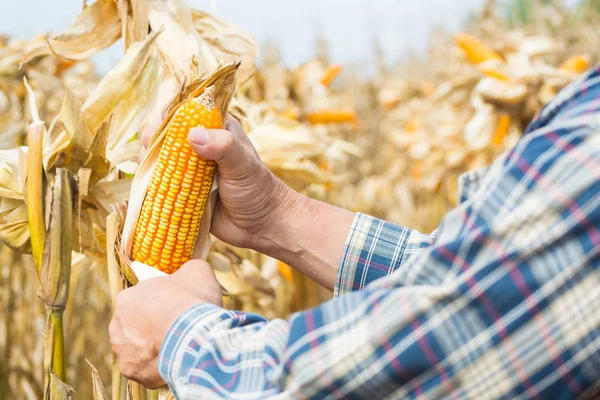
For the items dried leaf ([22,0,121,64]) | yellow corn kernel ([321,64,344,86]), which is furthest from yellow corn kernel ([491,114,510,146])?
dried leaf ([22,0,121,64])

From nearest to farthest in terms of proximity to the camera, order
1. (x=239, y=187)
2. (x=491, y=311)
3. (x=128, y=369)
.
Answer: (x=491, y=311)
(x=128, y=369)
(x=239, y=187)

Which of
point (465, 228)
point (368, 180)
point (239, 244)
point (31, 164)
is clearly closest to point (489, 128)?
point (368, 180)

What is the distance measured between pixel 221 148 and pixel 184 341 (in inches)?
19.5

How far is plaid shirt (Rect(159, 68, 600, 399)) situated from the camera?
89 cm

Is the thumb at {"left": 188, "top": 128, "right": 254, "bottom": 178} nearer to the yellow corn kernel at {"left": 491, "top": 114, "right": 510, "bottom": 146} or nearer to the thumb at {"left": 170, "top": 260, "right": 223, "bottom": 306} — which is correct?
the thumb at {"left": 170, "top": 260, "right": 223, "bottom": 306}

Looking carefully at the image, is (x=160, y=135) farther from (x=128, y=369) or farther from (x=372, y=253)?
(x=372, y=253)

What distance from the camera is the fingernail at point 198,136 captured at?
4.62 feet

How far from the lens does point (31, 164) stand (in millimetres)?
1662

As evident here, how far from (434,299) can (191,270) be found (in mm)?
530

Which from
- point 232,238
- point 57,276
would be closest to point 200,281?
point 57,276

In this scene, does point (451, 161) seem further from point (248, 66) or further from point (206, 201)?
point (206, 201)

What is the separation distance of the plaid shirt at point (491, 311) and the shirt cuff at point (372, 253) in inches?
32.0

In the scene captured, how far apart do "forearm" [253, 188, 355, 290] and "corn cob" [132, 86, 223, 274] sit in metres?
0.38

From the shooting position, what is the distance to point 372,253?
5.99 ft
